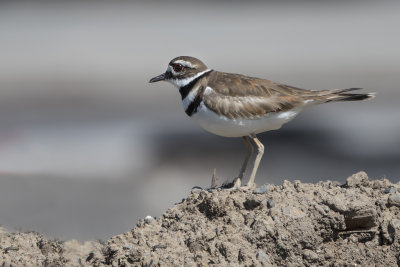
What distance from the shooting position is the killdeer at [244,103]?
5.90m

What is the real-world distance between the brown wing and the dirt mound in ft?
3.45

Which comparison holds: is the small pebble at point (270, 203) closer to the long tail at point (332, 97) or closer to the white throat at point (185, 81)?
the long tail at point (332, 97)

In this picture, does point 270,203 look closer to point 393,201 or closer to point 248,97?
point 393,201

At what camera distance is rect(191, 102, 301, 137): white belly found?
5887mm

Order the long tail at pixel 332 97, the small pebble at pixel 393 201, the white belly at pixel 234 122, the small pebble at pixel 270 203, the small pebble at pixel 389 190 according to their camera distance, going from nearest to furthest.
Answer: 1. the small pebble at pixel 270 203
2. the small pebble at pixel 393 201
3. the small pebble at pixel 389 190
4. the white belly at pixel 234 122
5. the long tail at pixel 332 97

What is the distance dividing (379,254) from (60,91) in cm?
1005

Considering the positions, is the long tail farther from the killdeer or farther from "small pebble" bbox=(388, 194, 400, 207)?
"small pebble" bbox=(388, 194, 400, 207)

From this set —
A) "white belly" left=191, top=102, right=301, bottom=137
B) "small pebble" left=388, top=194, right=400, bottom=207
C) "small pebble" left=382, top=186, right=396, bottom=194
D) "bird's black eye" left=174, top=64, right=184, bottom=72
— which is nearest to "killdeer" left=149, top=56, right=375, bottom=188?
"white belly" left=191, top=102, right=301, bottom=137

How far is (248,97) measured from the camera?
19.7 feet

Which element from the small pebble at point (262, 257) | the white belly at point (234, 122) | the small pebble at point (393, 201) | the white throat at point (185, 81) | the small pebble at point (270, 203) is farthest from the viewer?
the white throat at point (185, 81)

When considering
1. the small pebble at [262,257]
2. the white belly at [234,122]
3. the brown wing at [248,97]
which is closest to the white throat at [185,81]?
the brown wing at [248,97]

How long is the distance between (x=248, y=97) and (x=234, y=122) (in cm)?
28

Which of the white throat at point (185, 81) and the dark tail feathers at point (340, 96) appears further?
the white throat at point (185, 81)

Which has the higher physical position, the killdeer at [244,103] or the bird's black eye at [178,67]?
the bird's black eye at [178,67]
